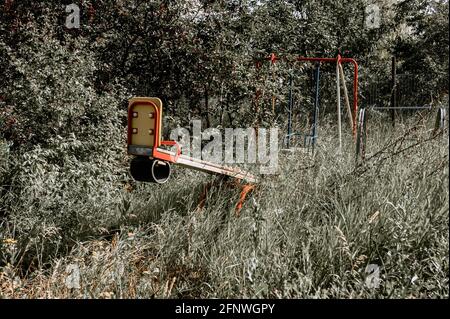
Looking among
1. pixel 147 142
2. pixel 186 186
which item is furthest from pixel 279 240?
pixel 186 186

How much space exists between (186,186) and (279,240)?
1.56 m

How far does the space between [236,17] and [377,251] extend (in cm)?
499

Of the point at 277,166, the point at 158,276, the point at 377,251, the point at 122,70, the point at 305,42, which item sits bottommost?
the point at 158,276

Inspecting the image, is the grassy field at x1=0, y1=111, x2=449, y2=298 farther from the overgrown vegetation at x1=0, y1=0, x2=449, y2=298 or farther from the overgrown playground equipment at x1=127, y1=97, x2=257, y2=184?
the overgrown playground equipment at x1=127, y1=97, x2=257, y2=184

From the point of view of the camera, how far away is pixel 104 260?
3.35 metres

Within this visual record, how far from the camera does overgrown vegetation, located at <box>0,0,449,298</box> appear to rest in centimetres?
298

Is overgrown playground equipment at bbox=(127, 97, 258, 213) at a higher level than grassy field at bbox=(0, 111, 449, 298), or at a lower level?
higher

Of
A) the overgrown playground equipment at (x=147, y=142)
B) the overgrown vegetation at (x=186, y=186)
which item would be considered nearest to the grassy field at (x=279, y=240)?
the overgrown vegetation at (x=186, y=186)

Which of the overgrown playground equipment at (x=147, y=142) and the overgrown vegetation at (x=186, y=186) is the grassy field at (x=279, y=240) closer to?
the overgrown vegetation at (x=186, y=186)

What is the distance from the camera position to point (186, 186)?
4.62 metres

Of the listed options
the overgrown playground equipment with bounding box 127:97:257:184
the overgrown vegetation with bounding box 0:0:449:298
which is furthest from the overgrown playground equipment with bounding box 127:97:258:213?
the overgrown vegetation with bounding box 0:0:449:298

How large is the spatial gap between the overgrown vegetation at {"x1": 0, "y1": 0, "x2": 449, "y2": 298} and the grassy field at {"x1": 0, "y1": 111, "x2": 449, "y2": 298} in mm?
12
